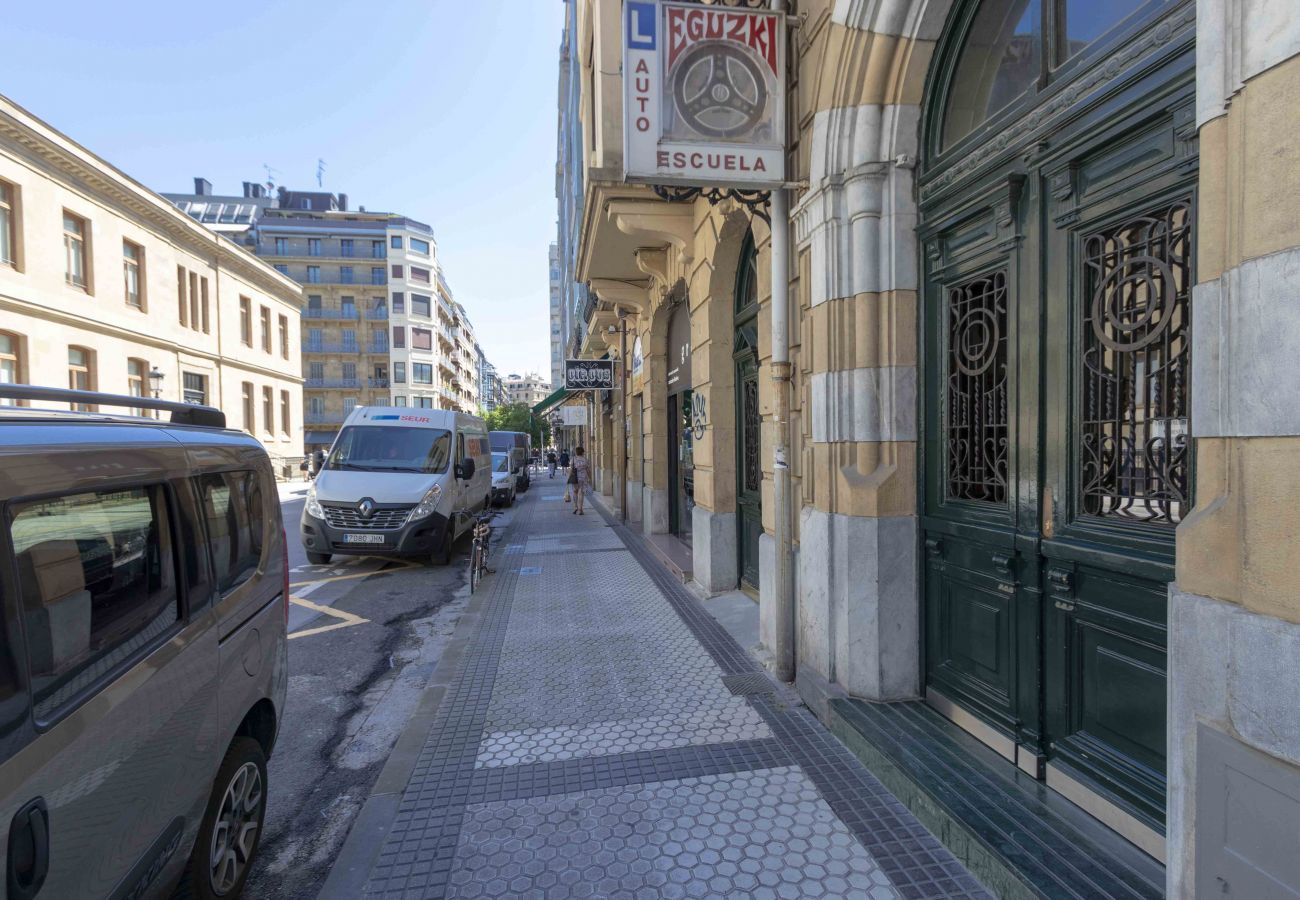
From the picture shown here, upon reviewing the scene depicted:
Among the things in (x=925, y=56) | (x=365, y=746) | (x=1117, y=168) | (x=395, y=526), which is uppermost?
(x=925, y=56)

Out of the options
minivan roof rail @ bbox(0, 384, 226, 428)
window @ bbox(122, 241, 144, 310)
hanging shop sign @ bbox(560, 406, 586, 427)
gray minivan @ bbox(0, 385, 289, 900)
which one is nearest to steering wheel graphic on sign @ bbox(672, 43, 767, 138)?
minivan roof rail @ bbox(0, 384, 226, 428)

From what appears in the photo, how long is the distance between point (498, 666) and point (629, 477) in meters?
9.80

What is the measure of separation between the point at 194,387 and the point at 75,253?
26.9ft

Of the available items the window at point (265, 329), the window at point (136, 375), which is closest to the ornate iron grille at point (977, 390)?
the window at point (136, 375)

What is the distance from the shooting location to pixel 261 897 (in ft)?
9.12

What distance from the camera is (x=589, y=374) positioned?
15297mm

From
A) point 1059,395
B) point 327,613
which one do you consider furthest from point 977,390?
point 327,613

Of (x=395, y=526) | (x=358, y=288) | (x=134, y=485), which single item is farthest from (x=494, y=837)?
(x=358, y=288)

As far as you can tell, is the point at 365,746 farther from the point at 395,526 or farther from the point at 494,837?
the point at 395,526

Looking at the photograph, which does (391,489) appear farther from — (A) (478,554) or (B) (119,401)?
(B) (119,401)

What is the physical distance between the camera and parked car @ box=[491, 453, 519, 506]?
765 inches

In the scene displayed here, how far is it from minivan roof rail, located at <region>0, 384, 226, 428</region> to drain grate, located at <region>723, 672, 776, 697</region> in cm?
368

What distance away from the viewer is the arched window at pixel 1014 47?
289 centimetres

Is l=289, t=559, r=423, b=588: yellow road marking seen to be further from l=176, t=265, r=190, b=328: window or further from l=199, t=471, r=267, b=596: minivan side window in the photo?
l=176, t=265, r=190, b=328: window
